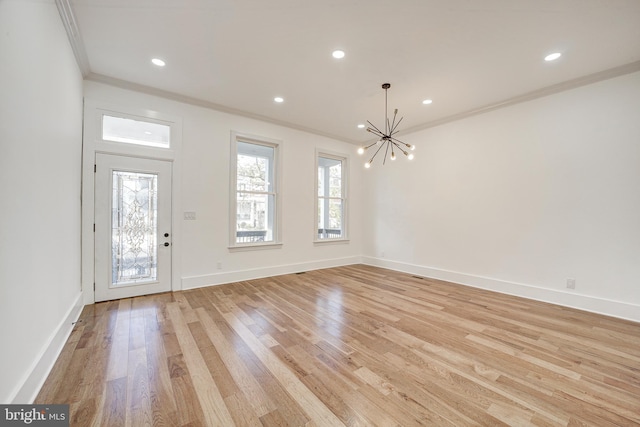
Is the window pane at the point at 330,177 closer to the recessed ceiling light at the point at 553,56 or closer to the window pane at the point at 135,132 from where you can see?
the window pane at the point at 135,132

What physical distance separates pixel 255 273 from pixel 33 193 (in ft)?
11.2

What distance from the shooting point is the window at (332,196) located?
627cm

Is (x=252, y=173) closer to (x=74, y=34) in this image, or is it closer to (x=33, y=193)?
(x=74, y=34)

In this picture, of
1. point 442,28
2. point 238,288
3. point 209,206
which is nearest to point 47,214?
point 209,206

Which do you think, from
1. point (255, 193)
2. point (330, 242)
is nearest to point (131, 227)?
point (255, 193)

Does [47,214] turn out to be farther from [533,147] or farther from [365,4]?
[533,147]

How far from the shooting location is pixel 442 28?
2.56 metres

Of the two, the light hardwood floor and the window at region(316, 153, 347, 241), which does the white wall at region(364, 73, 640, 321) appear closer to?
the light hardwood floor

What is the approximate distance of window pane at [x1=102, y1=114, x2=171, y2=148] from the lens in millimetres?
3594

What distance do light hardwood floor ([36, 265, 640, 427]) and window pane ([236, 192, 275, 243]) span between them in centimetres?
162

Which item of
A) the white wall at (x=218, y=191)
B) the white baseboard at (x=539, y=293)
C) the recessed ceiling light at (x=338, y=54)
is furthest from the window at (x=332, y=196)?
the recessed ceiling light at (x=338, y=54)

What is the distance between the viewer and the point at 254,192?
4938mm

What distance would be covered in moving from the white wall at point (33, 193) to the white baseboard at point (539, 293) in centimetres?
535

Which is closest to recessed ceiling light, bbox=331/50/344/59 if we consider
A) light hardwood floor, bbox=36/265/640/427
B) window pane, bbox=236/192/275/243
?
window pane, bbox=236/192/275/243
